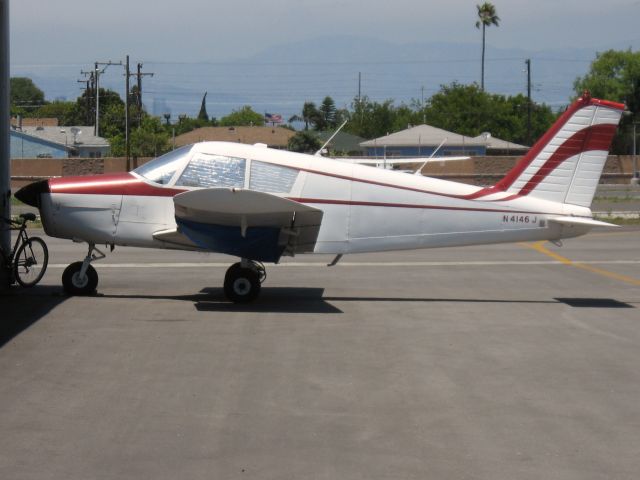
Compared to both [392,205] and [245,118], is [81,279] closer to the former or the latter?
[392,205]

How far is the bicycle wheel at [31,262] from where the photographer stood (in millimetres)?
14234

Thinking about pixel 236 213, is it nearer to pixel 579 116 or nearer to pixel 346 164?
pixel 346 164

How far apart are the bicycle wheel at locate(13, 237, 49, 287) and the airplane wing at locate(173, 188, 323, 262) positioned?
2.76 meters

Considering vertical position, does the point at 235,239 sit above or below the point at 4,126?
below

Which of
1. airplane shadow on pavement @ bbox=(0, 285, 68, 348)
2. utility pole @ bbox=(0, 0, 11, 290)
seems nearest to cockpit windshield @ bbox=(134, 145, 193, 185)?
airplane shadow on pavement @ bbox=(0, 285, 68, 348)

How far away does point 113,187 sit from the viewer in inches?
518

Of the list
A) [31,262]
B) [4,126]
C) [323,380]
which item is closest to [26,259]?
[31,262]

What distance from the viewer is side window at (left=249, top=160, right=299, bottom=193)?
12.8m

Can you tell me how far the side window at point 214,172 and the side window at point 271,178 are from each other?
0.15 m

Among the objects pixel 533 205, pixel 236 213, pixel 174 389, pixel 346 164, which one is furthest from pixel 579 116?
pixel 174 389

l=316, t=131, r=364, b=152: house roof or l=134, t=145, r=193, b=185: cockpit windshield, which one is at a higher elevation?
l=316, t=131, r=364, b=152: house roof

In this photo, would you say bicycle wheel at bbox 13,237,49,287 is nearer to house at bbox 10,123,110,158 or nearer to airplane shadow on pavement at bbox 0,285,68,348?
airplane shadow on pavement at bbox 0,285,68,348

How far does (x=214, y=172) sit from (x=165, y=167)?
0.73m

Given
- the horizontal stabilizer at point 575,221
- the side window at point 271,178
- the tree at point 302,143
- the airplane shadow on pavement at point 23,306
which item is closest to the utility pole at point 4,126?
the airplane shadow on pavement at point 23,306
